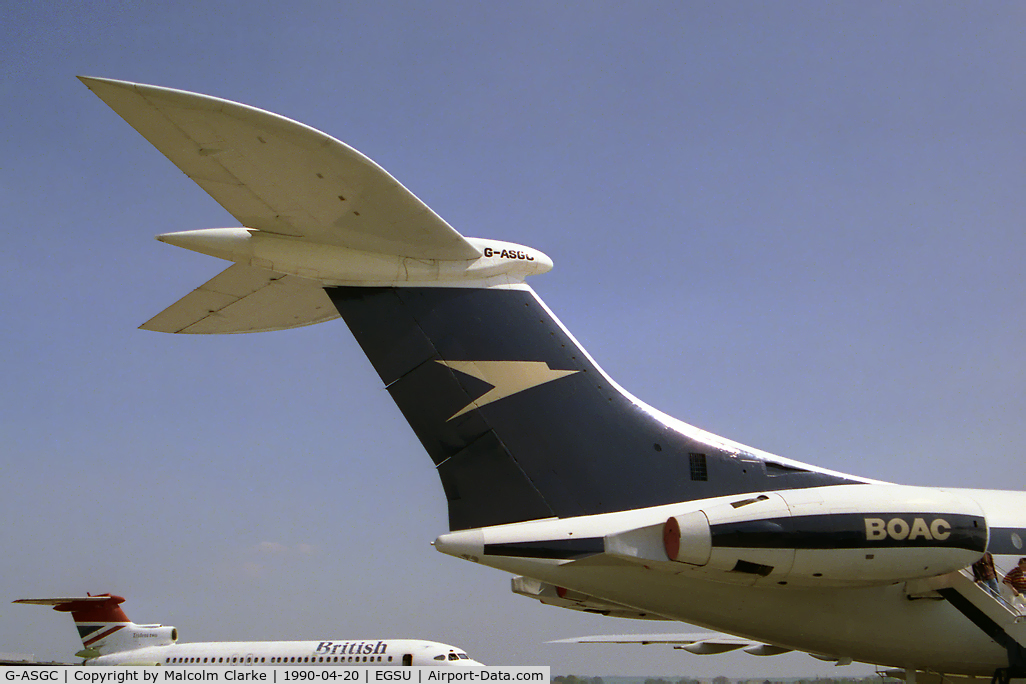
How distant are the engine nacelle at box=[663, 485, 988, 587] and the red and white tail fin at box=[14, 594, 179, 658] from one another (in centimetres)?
2640

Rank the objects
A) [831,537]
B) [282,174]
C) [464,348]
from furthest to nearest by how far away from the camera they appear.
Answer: [464,348] → [831,537] → [282,174]

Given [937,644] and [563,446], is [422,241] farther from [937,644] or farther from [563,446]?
[937,644]

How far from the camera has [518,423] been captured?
5.16 meters

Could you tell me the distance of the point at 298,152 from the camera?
405 cm

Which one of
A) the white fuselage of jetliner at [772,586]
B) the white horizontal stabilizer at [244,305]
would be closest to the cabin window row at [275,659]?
the white horizontal stabilizer at [244,305]

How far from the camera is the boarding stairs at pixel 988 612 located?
5398 mm

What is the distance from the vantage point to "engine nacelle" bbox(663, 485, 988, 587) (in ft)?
13.6

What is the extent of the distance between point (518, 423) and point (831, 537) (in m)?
2.13

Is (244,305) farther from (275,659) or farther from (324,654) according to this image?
(275,659)

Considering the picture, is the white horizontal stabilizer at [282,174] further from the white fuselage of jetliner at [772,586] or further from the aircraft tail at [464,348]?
the white fuselage of jetliner at [772,586]

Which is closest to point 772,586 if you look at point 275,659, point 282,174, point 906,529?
point 906,529

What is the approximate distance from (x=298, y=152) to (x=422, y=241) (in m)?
1.26

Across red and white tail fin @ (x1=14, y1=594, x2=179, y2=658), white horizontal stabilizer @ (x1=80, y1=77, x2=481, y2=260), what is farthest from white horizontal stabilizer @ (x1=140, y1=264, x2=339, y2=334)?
red and white tail fin @ (x1=14, y1=594, x2=179, y2=658)

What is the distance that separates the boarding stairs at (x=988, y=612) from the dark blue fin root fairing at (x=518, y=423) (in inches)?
45.4
